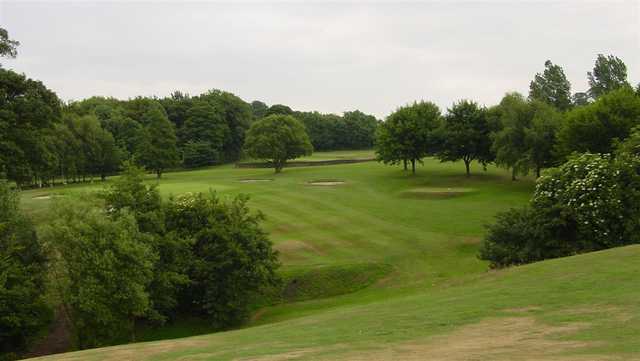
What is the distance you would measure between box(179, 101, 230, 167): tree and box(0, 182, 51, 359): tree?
286 feet

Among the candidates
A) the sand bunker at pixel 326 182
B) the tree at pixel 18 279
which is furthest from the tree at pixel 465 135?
the tree at pixel 18 279

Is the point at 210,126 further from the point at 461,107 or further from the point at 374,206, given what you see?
the point at 374,206

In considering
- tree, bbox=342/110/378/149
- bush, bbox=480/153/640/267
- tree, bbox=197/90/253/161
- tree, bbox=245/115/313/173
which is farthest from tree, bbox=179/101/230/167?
bush, bbox=480/153/640/267

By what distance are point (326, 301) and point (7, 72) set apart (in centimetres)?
2943

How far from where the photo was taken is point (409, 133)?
263 ft

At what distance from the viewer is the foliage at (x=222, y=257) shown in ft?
107

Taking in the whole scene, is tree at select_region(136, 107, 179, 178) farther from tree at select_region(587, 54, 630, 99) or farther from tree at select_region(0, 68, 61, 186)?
tree at select_region(587, 54, 630, 99)

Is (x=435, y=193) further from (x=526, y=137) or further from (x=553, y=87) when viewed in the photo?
(x=553, y=87)

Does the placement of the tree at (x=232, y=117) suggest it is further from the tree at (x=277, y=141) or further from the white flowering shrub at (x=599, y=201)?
the white flowering shrub at (x=599, y=201)

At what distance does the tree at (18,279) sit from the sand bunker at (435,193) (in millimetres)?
40789

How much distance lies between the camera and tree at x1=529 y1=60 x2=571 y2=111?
3489 inches

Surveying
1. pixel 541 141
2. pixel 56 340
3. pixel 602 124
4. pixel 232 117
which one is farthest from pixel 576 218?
pixel 232 117

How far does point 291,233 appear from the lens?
151 ft

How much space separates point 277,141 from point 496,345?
8069 centimetres
